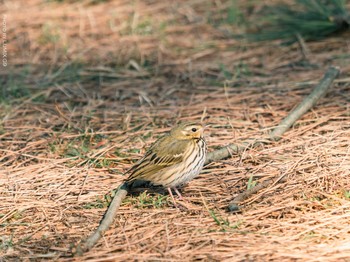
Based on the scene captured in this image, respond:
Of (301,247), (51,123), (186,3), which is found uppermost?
(186,3)

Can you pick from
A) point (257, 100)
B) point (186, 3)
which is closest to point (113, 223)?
point (257, 100)

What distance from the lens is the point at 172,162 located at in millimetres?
4320

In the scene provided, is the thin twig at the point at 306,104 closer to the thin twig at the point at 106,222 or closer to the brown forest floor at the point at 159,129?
the brown forest floor at the point at 159,129

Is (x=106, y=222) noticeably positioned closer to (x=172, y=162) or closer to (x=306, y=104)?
(x=172, y=162)

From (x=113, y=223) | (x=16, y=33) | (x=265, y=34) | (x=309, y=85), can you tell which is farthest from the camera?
(x=16, y=33)

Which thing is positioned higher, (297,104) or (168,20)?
(168,20)

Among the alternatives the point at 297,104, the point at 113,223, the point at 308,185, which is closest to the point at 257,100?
the point at 297,104

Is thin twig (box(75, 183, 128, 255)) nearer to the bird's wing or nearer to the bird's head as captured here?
the bird's wing

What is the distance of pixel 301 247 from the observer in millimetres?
3459

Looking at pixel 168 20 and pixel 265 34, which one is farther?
pixel 168 20

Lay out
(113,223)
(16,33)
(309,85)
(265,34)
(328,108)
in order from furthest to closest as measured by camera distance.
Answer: (16,33)
(265,34)
(309,85)
(328,108)
(113,223)

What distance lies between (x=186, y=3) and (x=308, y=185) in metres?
4.69

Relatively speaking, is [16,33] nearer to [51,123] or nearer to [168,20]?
[168,20]

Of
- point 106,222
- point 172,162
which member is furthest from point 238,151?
point 106,222
